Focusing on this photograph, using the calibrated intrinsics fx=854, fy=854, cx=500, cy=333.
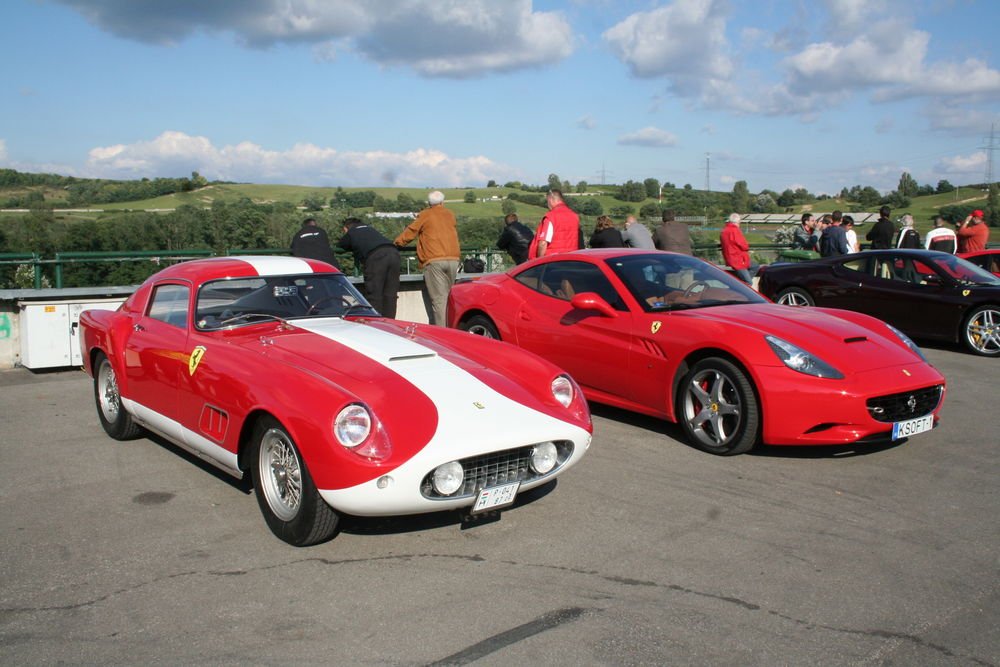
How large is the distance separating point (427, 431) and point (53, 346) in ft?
24.0

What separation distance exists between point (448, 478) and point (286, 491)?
0.94 meters

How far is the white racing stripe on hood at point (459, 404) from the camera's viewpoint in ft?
13.6

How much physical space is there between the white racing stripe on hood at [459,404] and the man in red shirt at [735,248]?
9.38m

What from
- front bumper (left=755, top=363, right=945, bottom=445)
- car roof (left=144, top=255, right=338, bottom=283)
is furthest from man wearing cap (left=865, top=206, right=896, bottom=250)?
car roof (left=144, top=255, right=338, bottom=283)

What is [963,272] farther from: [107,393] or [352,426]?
[107,393]

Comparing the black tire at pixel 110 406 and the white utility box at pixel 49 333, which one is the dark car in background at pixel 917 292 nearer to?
the black tire at pixel 110 406

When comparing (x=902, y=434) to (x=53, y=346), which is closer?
(x=902, y=434)

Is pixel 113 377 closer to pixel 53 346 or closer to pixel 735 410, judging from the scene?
pixel 53 346

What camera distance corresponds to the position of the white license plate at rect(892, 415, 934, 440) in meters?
5.81

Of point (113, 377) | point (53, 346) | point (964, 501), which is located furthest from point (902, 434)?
point (53, 346)

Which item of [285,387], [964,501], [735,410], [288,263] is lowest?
[964,501]

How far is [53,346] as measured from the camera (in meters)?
9.68

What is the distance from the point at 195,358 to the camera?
509cm

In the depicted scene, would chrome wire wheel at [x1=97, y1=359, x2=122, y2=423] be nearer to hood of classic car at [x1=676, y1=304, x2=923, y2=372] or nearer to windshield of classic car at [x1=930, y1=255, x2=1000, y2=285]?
hood of classic car at [x1=676, y1=304, x2=923, y2=372]
